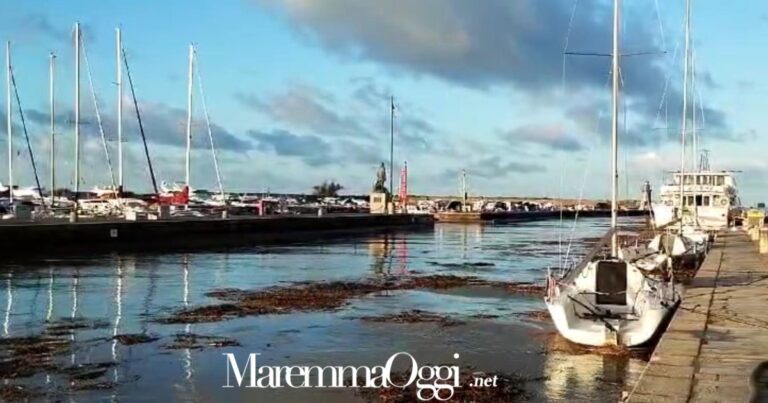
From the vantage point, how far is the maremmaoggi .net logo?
40.5 ft

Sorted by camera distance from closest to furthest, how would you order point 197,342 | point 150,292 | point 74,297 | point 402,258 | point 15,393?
point 15,393 → point 197,342 → point 74,297 → point 150,292 → point 402,258

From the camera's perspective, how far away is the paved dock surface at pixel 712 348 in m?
10.0

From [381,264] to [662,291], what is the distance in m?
22.4

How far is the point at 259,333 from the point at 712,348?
29.0ft

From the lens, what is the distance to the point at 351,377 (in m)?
13.2

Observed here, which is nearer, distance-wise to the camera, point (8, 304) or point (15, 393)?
point (15, 393)

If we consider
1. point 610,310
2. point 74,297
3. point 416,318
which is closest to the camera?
point 610,310

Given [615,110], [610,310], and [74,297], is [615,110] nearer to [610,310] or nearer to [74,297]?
[610,310]

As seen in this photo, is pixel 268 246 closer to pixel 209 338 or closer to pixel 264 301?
pixel 264 301

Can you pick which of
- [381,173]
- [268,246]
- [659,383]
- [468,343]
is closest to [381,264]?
[268,246]

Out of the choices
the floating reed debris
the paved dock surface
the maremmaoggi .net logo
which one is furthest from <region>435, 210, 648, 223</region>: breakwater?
the maremmaoggi .net logo

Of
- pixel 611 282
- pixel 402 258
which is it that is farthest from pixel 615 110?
pixel 402 258

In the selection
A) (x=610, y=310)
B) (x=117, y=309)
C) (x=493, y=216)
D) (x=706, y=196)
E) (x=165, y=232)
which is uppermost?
(x=706, y=196)

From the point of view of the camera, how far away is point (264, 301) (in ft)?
75.8
